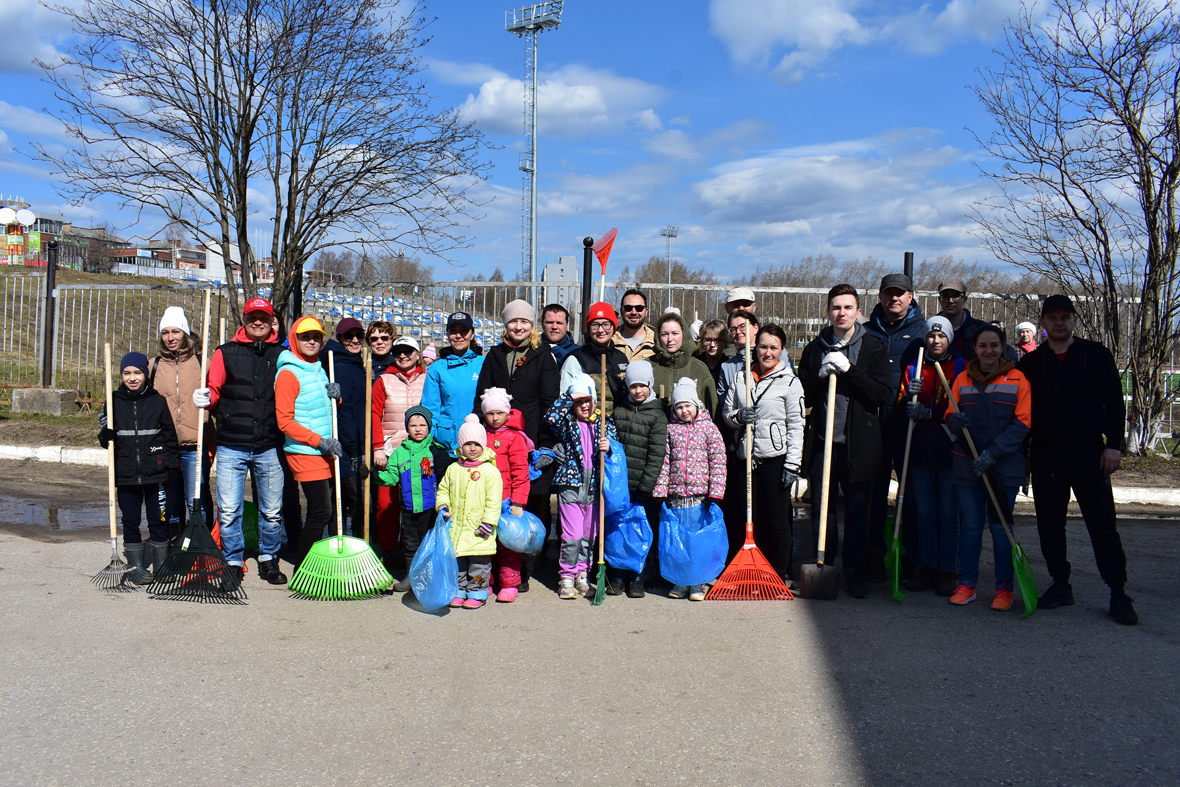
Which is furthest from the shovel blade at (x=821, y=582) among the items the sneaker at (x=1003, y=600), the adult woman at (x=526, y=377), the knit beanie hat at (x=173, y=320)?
the knit beanie hat at (x=173, y=320)

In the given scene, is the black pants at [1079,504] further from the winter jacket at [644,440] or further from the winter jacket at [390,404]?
the winter jacket at [390,404]

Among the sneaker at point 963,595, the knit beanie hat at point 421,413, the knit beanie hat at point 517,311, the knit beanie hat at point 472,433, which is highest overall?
the knit beanie hat at point 517,311

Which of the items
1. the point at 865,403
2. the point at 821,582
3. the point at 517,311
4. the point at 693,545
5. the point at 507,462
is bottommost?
the point at 821,582

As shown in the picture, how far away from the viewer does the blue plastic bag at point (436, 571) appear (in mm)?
4730

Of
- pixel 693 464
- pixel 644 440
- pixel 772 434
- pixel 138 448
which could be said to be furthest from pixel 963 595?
pixel 138 448

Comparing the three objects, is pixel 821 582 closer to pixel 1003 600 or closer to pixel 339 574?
pixel 1003 600

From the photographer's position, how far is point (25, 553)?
5828 mm

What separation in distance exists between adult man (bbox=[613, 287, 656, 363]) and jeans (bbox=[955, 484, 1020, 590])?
2.37 meters

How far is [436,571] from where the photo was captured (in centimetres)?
475

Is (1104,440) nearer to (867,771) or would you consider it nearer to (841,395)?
(841,395)

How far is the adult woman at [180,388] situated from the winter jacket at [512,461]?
211cm

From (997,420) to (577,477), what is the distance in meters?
2.73

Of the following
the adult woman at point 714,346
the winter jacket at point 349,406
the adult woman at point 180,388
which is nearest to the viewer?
the adult woman at point 180,388

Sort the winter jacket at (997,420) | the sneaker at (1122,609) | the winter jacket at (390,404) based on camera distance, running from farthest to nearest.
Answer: the winter jacket at (390,404) < the winter jacket at (997,420) < the sneaker at (1122,609)
